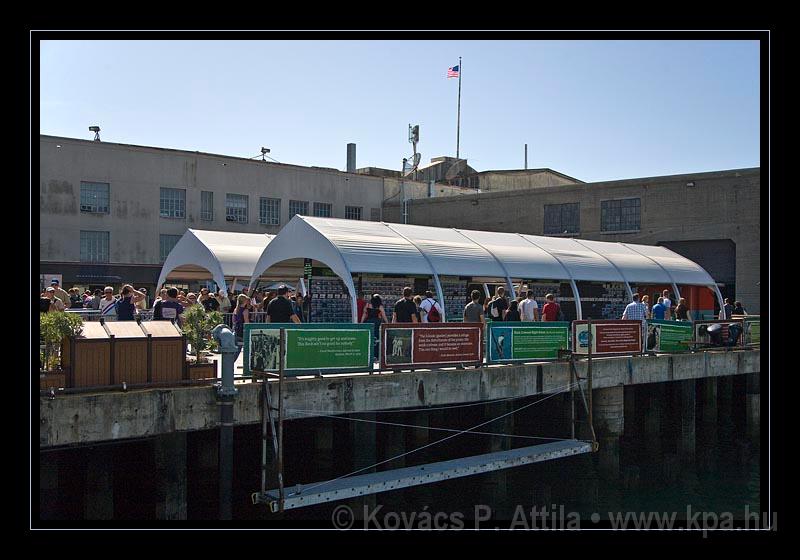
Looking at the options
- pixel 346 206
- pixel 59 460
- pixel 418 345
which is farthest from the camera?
pixel 346 206

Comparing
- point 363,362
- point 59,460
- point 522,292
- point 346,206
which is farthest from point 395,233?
point 346,206

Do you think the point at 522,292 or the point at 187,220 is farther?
the point at 187,220

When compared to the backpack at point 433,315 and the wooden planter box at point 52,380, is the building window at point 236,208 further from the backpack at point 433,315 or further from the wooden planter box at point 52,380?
the wooden planter box at point 52,380

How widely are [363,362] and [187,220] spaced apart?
31.3m

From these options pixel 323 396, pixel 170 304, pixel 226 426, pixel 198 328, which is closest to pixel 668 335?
pixel 323 396

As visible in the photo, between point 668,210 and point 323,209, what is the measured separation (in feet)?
59.7

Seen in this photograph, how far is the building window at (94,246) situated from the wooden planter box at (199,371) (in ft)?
103

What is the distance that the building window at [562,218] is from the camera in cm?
4291

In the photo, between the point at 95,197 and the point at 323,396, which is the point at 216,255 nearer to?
the point at 323,396

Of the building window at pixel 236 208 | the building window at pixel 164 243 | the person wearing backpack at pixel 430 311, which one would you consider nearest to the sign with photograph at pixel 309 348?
the person wearing backpack at pixel 430 311

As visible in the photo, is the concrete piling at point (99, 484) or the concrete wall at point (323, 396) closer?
the concrete wall at point (323, 396)

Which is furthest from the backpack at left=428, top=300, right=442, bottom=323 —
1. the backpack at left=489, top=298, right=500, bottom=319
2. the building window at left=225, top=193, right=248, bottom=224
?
the building window at left=225, top=193, right=248, bottom=224
